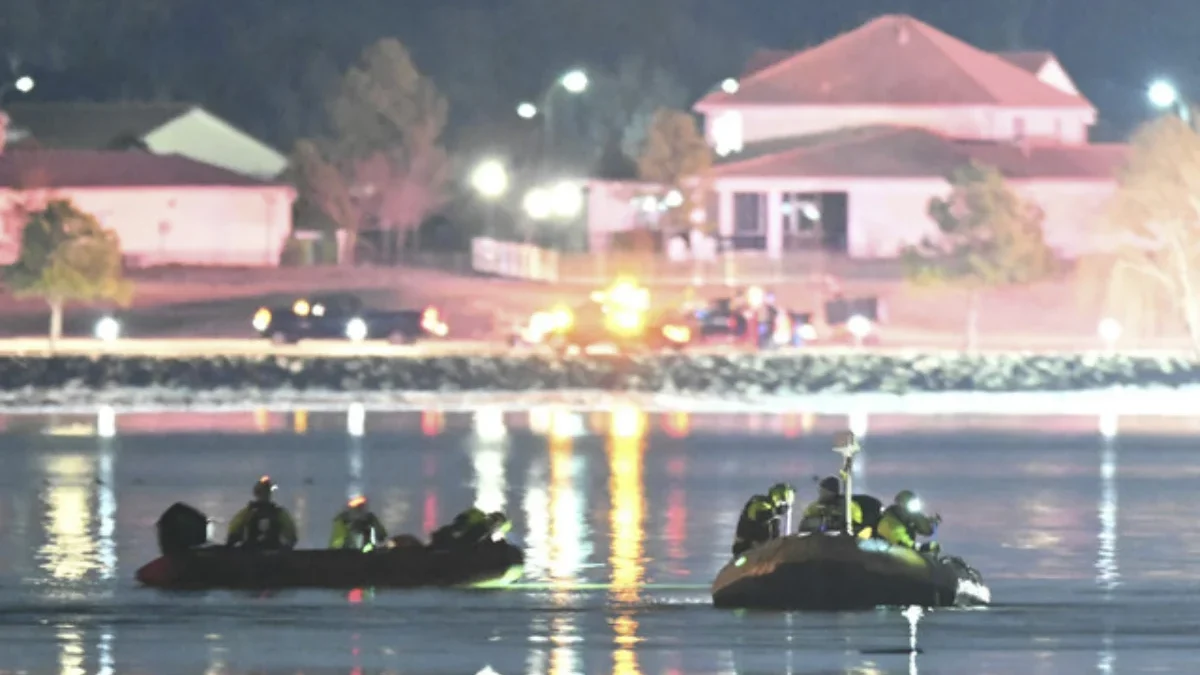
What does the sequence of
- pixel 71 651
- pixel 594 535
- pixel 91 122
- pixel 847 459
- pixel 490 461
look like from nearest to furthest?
pixel 71 651 → pixel 847 459 → pixel 594 535 → pixel 490 461 → pixel 91 122

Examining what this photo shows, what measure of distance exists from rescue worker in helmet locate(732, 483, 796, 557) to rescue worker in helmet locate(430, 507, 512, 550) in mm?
2579

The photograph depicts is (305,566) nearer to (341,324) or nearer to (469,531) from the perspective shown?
(469,531)

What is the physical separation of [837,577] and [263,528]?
5.64 m

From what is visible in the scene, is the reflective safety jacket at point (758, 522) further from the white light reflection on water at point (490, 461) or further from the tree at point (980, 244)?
the tree at point (980, 244)

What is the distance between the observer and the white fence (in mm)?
77562

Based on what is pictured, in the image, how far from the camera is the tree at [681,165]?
3270 inches

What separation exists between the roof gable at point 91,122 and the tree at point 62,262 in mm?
31536

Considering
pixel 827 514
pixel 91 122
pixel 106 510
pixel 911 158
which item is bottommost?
pixel 106 510

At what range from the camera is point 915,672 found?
22.5m

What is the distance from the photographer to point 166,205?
281 feet

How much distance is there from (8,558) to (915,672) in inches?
448

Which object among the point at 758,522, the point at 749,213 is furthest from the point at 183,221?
the point at 758,522

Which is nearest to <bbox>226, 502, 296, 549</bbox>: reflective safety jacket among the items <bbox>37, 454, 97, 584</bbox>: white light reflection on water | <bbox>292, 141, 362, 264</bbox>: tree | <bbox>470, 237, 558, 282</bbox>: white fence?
<bbox>37, 454, 97, 584</bbox>: white light reflection on water

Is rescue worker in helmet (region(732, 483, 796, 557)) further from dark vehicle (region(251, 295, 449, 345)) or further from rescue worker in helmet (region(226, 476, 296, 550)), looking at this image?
dark vehicle (region(251, 295, 449, 345))
